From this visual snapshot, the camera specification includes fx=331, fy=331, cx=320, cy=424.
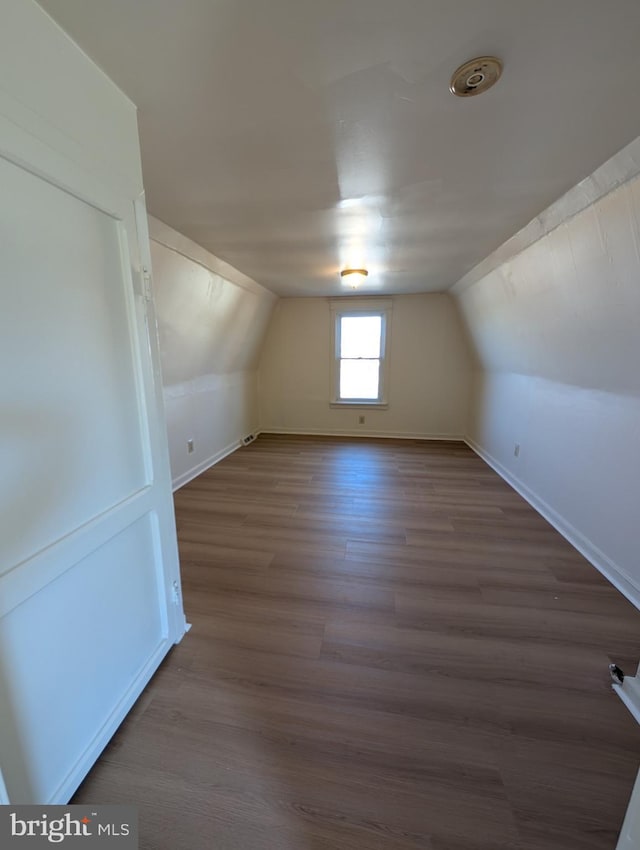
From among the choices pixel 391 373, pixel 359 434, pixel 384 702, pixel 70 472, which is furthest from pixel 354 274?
pixel 384 702

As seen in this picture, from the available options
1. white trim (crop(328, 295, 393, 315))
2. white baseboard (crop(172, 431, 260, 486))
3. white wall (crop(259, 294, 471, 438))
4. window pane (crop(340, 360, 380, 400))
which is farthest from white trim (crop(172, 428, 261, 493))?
white trim (crop(328, 295, 393, 315))

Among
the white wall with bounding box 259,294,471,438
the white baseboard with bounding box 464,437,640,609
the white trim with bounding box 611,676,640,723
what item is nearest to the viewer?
the white trim with bounding box 611,676,640,723

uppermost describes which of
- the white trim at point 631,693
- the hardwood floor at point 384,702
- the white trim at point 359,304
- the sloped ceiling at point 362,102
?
the sloped ceiling at point 362,102

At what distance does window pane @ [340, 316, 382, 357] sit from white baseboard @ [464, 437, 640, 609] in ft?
8.54

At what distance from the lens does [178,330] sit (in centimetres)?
291

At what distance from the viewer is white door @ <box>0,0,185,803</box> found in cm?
82

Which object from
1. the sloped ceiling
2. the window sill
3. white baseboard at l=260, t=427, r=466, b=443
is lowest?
white baseboard at l=260, t=427, r=466, b=443

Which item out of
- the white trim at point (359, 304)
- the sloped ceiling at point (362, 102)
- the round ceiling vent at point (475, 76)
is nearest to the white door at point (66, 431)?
the sloped ceiling at point (362, 102)

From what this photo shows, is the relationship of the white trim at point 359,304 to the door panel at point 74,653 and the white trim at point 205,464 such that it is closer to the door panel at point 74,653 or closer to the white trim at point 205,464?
the white trim at point 205,464

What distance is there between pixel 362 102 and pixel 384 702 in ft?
7.31

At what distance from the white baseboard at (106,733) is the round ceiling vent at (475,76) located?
Result: 2.40 m

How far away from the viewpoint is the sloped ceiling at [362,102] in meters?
0.87

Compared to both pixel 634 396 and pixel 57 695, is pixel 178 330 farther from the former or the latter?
pixel 634 396

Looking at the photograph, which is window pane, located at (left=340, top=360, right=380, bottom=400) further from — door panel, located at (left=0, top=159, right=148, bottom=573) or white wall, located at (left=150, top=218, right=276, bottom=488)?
door panel, located at (left=0, top=159, right=148, bottom=573)
